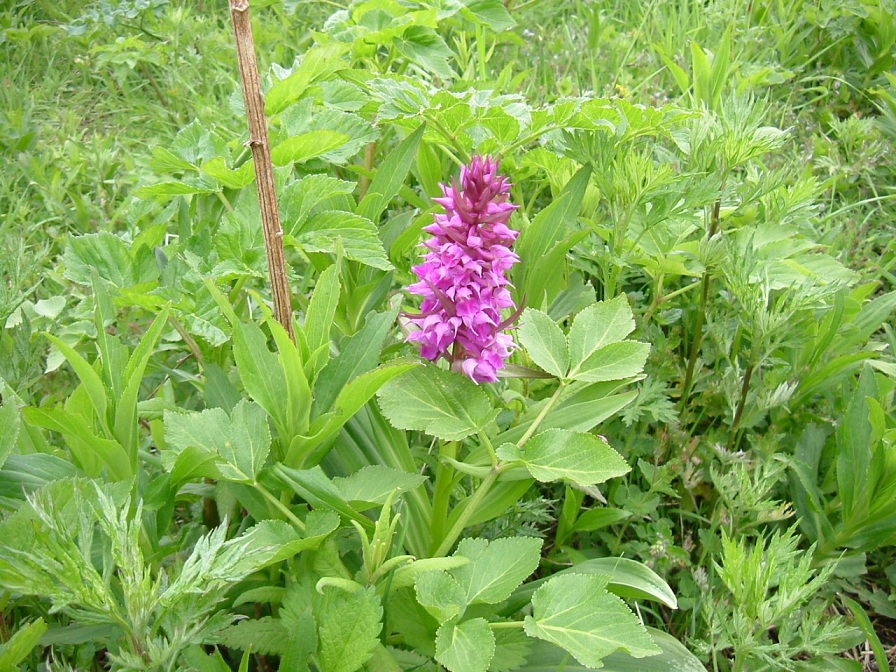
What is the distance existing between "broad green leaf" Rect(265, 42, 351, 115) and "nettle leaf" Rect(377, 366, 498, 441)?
0.83 metres

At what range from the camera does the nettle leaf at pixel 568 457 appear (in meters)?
1.10

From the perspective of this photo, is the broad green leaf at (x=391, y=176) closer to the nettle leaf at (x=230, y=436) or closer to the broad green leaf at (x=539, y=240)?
the broad green leaf at (x=539, y=240)

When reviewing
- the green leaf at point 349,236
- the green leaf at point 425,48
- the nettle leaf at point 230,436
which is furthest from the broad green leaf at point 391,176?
the nettle leaf at point 230,436

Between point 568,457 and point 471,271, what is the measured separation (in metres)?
0.33

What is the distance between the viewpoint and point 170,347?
1.66 metres

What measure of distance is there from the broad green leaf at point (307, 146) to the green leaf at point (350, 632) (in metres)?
0.90

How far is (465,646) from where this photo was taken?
1001 mm

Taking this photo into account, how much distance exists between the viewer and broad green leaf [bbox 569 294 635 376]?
1.26 meters

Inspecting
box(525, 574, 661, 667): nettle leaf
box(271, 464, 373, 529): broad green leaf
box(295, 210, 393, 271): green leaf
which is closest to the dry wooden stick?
box(295, 210, 393, 271): green leaf

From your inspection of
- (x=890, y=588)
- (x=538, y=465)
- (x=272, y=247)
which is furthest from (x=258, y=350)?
(x=890, y=588)

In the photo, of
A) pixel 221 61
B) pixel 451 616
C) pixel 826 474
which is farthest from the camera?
pixel 221 61

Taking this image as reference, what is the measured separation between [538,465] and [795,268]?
963 millimetres

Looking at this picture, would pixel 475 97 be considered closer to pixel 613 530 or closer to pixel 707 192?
pixel 707 192

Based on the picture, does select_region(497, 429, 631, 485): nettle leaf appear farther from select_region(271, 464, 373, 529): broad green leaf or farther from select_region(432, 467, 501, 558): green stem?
select_region(271, 464, 373, 529): broad green leaf
